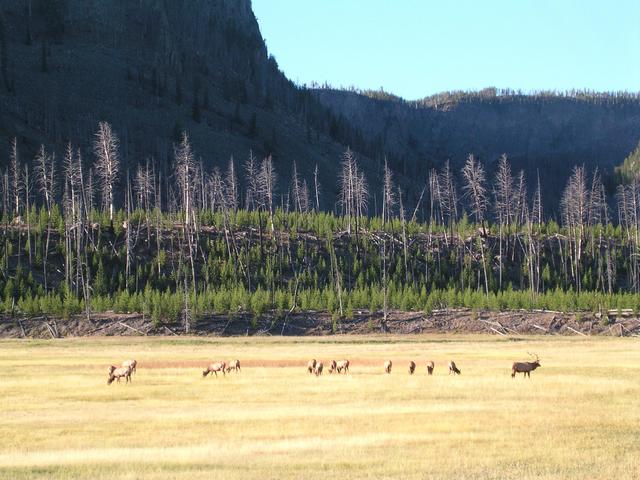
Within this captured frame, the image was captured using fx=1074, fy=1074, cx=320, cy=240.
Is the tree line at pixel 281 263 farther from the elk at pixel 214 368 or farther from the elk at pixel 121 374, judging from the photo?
the elk at pixel 121 374

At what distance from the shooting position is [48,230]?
106 m

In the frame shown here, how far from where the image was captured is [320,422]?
33.0 meters

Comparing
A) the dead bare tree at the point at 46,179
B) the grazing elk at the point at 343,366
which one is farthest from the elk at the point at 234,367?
the dead bare tree at the point at 46,179

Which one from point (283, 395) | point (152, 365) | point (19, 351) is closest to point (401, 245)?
point (19, 351)

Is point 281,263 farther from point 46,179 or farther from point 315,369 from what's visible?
point 315,369

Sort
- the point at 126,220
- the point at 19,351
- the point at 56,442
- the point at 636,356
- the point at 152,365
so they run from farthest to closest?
the point at 126,220 → the point at 19,351 → the point at 636,356 → the point at 152,365 → the point at 56,442

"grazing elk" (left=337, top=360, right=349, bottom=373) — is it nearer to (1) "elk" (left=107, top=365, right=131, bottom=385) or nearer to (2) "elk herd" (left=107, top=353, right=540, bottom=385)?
(2) "elk herd" (left=107, top=353, right=540, bottom=385)

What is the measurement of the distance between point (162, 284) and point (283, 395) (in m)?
66.6

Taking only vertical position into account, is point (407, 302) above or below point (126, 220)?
below

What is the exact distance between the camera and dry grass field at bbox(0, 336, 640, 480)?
26062 mm

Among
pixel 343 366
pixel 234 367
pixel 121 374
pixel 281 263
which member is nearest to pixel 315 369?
pixel 343 366

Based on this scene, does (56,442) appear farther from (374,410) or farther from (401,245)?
(401,245)

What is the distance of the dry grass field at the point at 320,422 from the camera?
26062 mm

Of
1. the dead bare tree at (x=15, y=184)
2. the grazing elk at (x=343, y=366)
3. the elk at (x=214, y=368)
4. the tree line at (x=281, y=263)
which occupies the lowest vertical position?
the grazing elk at (x=343, y=366)
